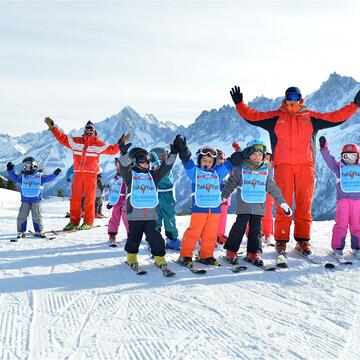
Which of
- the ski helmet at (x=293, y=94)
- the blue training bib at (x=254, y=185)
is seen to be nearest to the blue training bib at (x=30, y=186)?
the blue training bib at (x=254, y=185)

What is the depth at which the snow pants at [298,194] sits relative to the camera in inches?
255

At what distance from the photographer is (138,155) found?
581 centimetres

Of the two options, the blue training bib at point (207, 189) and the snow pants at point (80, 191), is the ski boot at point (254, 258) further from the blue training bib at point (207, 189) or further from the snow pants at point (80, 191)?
the snow pants at point (80, 191)

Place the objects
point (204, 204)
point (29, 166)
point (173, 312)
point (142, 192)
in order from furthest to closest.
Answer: point (29, 166), point (204, 204), point (142, 192), point (173, 312)

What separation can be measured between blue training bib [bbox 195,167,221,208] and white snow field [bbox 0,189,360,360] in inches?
36.3

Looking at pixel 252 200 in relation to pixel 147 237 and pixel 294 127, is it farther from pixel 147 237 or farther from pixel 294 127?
pixel 147 237

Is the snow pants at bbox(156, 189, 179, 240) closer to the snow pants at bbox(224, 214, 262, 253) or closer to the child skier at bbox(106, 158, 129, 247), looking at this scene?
the child skier at bbox(106, 158, 129, 247)

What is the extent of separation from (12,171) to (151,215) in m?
4.20

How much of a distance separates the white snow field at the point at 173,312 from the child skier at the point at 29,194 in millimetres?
2167

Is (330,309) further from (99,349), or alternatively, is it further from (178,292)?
(99,349)

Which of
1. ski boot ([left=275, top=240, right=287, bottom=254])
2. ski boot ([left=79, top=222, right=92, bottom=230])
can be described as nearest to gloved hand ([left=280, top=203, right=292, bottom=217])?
ski boot ([left=275, top=240, right=287, bottom=254])

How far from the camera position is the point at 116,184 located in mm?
8070

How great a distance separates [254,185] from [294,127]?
4.11ft

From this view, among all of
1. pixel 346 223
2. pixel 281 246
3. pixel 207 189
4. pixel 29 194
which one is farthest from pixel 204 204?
pixel 29 194
